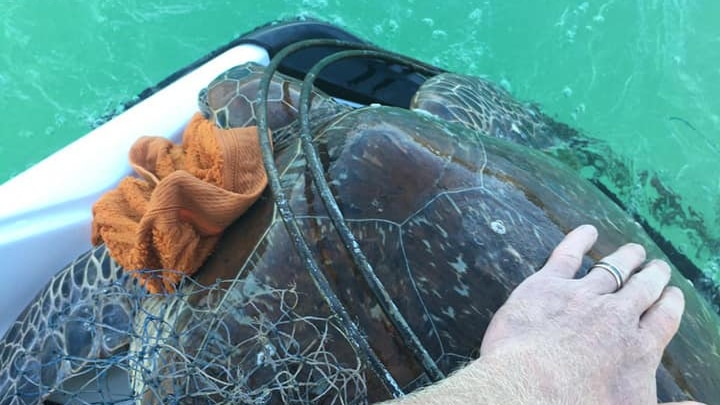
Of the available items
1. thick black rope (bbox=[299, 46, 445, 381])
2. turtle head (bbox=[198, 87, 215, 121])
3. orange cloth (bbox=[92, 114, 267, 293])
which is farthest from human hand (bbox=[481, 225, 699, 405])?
turtle head (bbox=[198, 87, 215, 121])

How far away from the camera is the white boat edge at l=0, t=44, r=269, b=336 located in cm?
183

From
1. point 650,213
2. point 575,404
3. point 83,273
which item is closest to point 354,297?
point 575,404

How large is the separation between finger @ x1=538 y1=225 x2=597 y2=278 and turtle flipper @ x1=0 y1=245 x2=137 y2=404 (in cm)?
112

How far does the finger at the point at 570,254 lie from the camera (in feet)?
3.56

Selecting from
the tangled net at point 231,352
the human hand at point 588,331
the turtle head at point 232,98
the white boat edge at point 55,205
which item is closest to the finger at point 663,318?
the human hand at point 588,331

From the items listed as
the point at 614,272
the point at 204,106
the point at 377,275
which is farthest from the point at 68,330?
the point at 614,272

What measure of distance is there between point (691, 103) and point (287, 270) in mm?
2869

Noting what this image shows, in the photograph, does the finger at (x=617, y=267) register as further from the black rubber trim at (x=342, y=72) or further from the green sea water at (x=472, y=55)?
the green sea water at (x=472, y=55)

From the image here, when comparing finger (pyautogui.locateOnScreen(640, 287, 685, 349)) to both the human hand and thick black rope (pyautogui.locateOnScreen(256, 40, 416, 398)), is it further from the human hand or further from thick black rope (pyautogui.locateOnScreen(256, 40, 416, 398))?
thick black rope (pyautogui.locateOnScreen(256, 40, 416, 398))

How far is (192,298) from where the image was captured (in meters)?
1.38

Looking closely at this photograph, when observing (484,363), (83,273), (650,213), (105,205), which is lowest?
(650,213)

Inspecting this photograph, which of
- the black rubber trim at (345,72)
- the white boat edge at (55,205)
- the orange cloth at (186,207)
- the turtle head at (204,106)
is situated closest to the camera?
the orange cloth at (186,207)

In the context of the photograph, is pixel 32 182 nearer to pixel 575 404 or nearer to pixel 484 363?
pixel 484 363

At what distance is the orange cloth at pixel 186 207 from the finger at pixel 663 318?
87 centimetres
